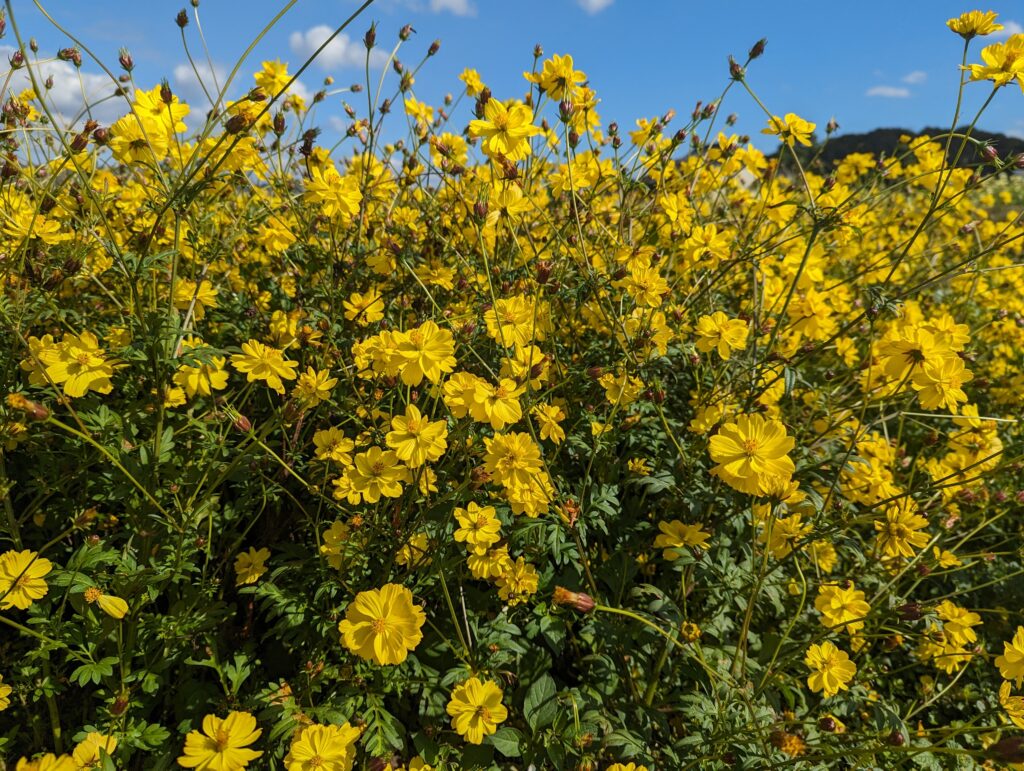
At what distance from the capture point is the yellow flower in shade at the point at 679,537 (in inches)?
71.1

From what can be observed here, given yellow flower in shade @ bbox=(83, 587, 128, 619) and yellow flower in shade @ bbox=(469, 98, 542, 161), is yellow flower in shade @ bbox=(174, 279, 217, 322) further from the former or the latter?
yellow flower in shade @ bbox=(469, 98, 542, 161)

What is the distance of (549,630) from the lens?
170cm

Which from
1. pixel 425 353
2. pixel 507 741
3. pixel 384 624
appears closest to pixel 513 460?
pixel 425 353

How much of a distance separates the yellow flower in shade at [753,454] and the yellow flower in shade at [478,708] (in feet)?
2.55

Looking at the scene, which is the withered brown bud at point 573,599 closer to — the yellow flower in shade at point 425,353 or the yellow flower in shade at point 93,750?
the yellow flower in shade at point 425,353

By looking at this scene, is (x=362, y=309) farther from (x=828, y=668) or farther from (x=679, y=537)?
A: (x=828, y=668)

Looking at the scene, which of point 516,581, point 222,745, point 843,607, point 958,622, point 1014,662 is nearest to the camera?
point 222,745

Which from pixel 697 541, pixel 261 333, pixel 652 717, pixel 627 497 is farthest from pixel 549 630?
pixel 261 333

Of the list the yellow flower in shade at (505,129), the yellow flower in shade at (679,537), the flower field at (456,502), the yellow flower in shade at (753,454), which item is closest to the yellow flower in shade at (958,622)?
the flower field at (456,502)

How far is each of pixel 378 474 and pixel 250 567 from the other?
59 cm

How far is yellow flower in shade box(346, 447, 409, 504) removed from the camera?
154cm

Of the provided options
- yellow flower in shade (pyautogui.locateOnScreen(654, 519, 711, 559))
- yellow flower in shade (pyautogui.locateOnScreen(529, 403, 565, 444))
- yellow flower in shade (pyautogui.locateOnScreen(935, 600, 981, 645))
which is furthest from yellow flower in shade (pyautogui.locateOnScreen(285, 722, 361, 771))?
yellow flower in shade (pyautogui.locateOnScreen(935, 600, 981, 645))

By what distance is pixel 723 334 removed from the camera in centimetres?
194

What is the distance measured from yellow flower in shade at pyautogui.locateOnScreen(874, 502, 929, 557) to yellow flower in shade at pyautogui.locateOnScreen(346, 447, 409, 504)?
4.61ft
